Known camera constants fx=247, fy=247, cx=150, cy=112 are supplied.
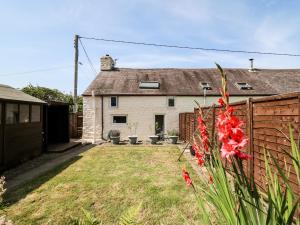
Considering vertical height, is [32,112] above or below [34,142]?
above

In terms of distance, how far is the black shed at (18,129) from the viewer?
31.9ft

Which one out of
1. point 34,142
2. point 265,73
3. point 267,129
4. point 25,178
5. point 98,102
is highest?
point 265,73

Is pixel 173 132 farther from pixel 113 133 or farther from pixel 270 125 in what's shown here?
pixel 270 125

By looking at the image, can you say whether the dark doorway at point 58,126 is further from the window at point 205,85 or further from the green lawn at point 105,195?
the window at point 205,85

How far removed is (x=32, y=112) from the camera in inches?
504

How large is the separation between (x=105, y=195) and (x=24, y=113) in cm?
758

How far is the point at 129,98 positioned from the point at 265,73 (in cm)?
1512

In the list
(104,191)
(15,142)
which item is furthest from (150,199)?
(15,142)

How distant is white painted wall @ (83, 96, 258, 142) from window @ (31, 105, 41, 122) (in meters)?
7.81

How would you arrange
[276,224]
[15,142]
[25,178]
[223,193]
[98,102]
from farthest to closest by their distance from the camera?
[98,102], [15,142], [25,178], [223,193], [276,224]

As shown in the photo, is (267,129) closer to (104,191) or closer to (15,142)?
(104,191)

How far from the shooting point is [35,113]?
13227mm

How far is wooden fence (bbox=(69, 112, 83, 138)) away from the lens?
2285 cm

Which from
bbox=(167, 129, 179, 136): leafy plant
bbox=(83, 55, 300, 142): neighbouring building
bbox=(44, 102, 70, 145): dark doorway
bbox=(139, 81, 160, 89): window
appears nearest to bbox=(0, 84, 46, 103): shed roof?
bbox=(44, 102, 70, 145): dark doorway
